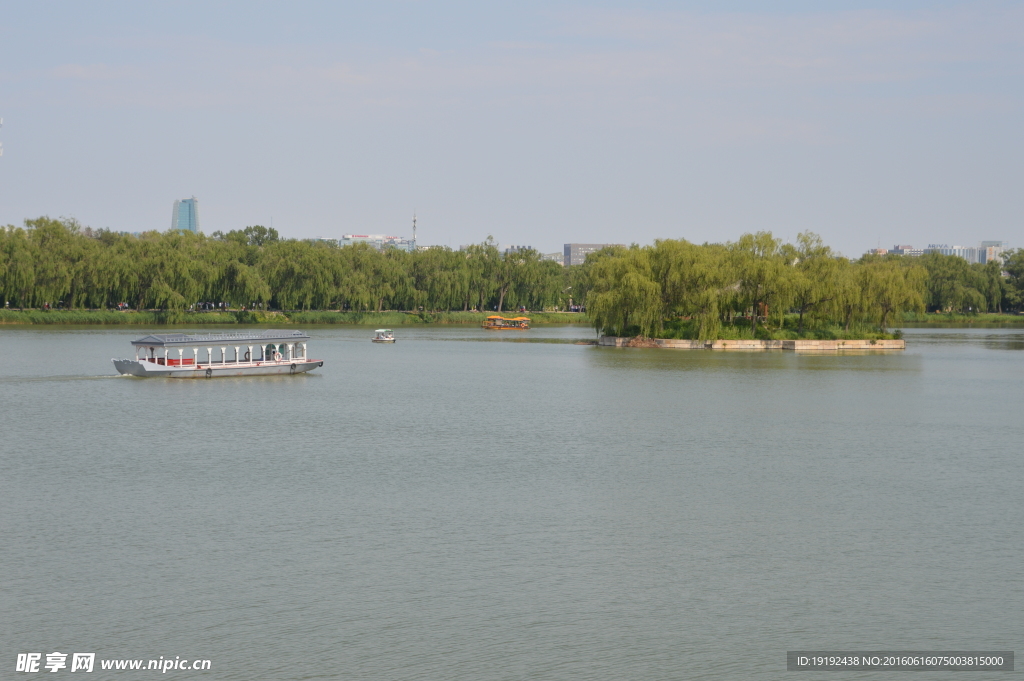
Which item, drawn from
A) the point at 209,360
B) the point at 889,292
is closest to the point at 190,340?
the point at 209,360

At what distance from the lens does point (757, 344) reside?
70.5m

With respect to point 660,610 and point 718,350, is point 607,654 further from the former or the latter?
point 718,350

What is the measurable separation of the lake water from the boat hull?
7854 millimetres

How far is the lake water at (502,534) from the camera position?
1277 centimetres

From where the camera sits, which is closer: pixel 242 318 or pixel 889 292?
pixel 889 292

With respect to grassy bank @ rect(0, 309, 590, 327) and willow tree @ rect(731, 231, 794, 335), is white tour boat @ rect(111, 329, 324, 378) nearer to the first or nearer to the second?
willow tree @ rect(731, 231, 794, 335)

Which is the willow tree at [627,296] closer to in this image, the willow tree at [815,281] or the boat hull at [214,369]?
the willow tree at [815,281]

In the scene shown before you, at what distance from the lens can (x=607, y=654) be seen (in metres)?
12.4

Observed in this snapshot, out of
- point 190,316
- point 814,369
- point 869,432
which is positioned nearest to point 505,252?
point 190,316

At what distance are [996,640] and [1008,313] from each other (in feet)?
445

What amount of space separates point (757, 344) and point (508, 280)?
53.4 m

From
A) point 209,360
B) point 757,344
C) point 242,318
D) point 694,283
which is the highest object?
point 694,283

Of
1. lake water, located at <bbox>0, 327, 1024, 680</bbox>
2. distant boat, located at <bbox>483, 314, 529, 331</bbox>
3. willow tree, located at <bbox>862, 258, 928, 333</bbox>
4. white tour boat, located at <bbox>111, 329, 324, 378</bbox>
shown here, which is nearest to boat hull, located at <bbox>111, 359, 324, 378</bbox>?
white tour boat, located at <bbox>111, 329, 324, 378</bbox>

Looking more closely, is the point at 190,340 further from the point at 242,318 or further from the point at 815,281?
the point at 242,318
